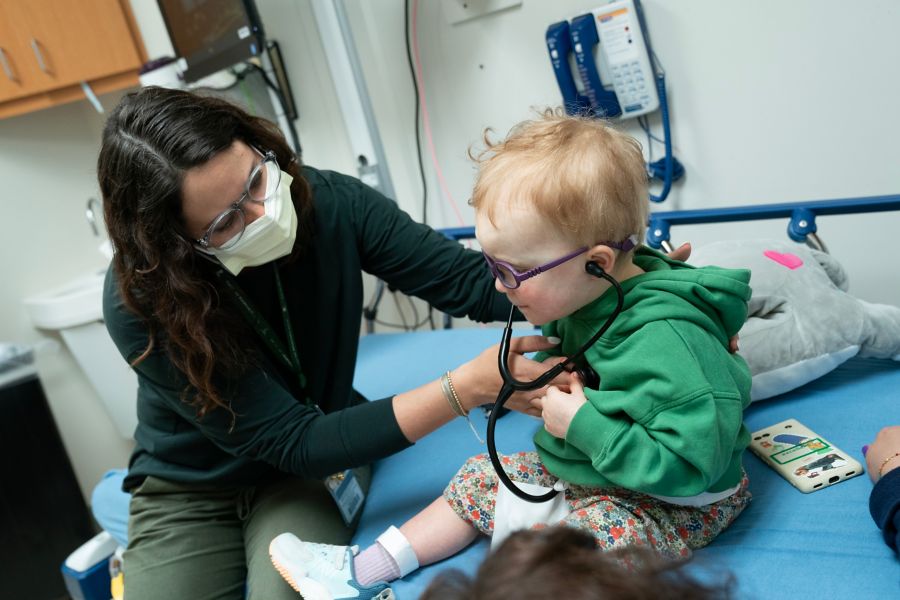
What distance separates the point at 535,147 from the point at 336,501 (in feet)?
2.77

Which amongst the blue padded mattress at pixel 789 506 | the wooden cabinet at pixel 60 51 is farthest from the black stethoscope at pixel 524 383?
the wooden cabinet at pixel 60 51

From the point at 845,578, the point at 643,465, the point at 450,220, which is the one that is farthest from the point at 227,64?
the point at 845,578

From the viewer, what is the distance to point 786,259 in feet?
4.97

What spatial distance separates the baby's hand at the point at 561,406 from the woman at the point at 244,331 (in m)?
0.06

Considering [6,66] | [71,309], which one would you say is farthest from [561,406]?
[6,66]

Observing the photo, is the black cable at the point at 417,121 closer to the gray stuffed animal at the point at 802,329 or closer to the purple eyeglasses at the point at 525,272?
the gray stuffed animal at the point at 802,329

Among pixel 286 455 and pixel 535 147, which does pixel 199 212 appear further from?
pixel 535 147

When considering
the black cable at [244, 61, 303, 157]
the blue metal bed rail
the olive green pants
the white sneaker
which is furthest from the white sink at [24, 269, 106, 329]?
the blue metal bed rail

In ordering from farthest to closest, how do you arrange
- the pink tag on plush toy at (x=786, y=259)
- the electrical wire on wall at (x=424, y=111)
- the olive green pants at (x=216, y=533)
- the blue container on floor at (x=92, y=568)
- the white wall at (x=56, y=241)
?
the white wall at (x=56, y=241), the electrical wire on wall at (x=424, y=111), the blue container on floor at (x=92, y=568), the pink tag on plush toy at (x=786, y=259), the olive green pants at (x=216, y=533)

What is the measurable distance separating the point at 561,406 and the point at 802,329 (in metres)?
0.66

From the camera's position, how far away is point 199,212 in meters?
1.18

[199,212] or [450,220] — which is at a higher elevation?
[199,212]

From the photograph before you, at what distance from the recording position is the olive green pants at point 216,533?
1.35m

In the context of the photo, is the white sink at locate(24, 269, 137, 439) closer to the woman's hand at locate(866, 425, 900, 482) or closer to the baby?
the baby
